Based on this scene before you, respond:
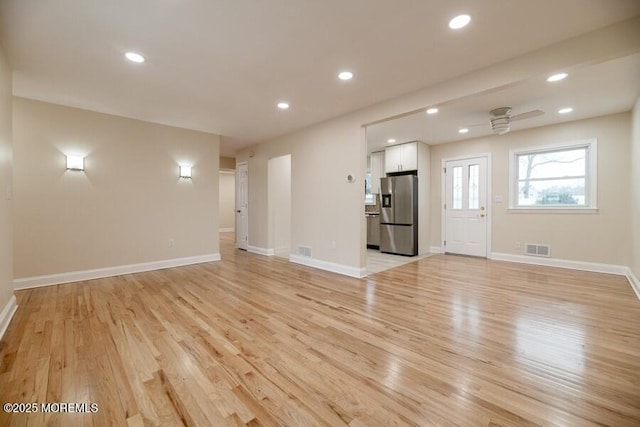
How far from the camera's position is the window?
15.4ft

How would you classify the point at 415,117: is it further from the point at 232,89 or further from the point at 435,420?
the point at 435,420

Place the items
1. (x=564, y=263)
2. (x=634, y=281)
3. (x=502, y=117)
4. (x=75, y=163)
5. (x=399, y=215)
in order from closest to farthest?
1. (x=634, y=281)
2. (x=75, y=163)
3. (x=502, y=117)
4. (x=564, y=263)
5. (x=399, y=215)

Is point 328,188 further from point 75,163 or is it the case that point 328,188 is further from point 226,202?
point 226,202

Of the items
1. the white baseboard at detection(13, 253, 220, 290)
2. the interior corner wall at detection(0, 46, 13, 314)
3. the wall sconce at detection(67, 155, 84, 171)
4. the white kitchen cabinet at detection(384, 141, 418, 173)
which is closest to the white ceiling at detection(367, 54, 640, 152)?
the white kitchen cabinet at detection(384, 141, 418, 173)

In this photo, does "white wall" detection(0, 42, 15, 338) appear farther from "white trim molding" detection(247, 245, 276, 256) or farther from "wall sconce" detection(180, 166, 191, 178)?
"white trim molding" detection(247, 245, 276, 256)

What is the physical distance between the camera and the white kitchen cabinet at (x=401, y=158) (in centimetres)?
619

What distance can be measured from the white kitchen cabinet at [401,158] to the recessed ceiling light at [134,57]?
5.27 meters

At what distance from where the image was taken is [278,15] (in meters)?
2.10

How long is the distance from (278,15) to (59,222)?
428 centimetres

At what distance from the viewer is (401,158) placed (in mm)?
6398

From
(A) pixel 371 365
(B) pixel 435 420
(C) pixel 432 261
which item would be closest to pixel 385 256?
(C) pixel 432 261

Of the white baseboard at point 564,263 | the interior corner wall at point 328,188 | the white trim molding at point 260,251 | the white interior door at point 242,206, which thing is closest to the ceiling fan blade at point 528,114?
the interior corner wall at point 328,188

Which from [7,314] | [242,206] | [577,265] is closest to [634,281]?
[577,265]

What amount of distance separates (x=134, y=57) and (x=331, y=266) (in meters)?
3.81
